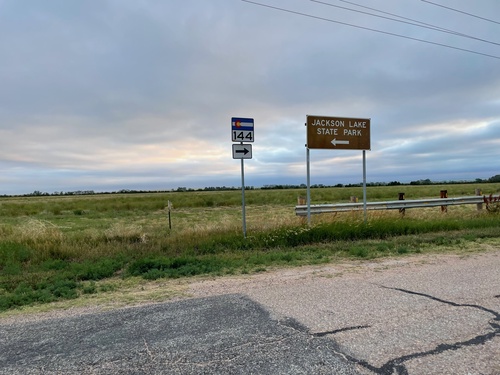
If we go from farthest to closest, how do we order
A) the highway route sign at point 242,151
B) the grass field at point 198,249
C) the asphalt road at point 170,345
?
the highway route sign at point 242,151
the grass field at point 198,249
the asphalt road at point 170,345

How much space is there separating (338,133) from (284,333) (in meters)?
9.76

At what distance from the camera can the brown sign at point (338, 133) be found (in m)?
12.5

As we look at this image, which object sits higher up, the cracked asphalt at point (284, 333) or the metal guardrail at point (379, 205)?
the metal guardrail at point (379, 205)

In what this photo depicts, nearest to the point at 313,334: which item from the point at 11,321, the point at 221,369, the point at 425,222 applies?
the point at 221,369

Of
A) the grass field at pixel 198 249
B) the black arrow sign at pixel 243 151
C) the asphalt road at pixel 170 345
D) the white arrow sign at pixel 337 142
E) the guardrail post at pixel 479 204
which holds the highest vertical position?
the white arrow sign at pixel 337 142

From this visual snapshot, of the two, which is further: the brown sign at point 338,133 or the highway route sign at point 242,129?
the brown sign at point 338,133

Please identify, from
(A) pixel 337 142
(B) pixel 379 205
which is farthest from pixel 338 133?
(B) pixel 379 205

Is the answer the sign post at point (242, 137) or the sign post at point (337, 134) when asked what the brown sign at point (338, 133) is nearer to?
the sign post at point (337, 134)

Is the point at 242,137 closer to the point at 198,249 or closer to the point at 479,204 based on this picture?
the point at 198,249

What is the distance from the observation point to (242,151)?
34.9 feet

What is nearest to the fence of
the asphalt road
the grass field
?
the grass field

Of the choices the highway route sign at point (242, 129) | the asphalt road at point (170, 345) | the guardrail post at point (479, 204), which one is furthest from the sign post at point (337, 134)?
the guardrail post at point (479, 204)

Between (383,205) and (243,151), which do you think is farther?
(383,205)

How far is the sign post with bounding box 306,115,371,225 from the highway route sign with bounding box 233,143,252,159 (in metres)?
2.57
